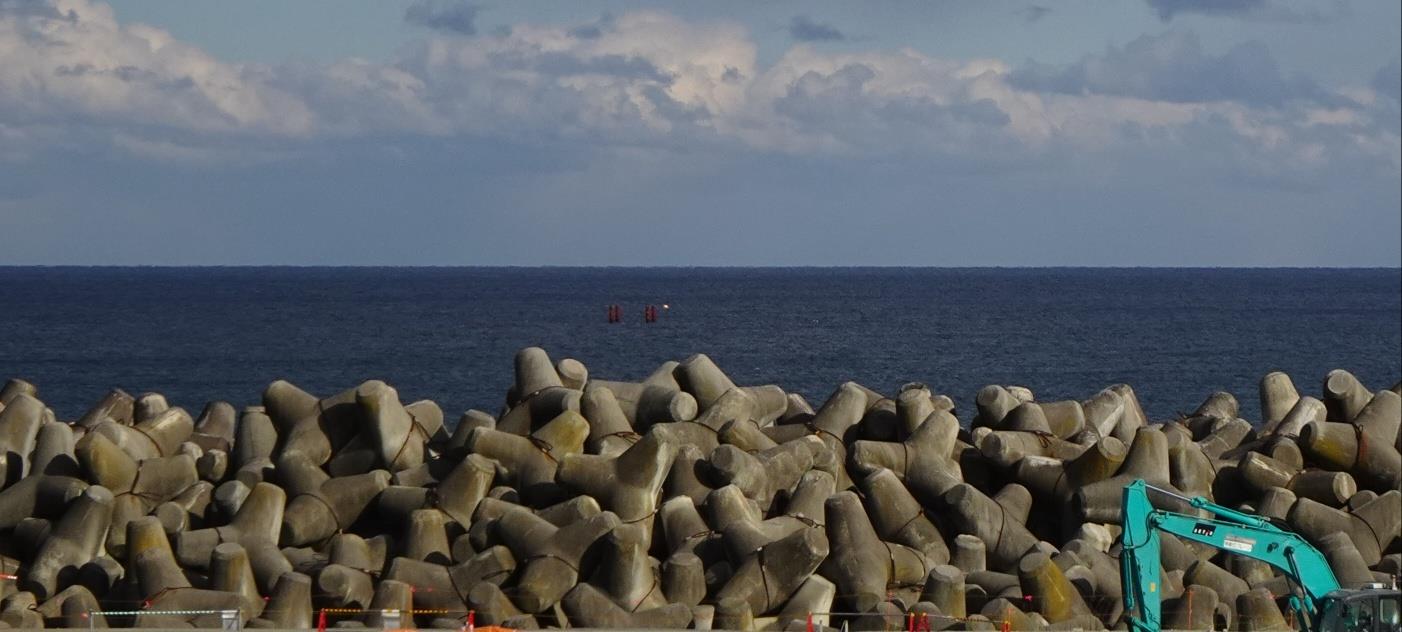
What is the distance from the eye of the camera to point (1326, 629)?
45.8ft

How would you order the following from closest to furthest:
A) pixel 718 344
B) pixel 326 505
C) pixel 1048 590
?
pixel 1048 590, pixel 326 505, pixel 718 344

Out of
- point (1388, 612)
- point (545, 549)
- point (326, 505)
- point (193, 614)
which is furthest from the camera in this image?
point (326, 505)

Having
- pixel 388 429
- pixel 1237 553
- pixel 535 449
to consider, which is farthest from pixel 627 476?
pixel 1237 553

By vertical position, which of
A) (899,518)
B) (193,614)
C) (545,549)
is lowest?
(193,614)

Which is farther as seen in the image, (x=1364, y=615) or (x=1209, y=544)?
(x=1209, y=544)

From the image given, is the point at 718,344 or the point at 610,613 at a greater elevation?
the point at 610,613

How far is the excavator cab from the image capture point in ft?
44.3

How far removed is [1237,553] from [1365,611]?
116 centimetres

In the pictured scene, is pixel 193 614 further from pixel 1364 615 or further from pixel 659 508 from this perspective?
pixel 1364 615

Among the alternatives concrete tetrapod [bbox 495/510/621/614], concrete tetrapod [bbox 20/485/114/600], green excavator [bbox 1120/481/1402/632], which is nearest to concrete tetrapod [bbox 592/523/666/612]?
concrete tetrapod [bbox 495/510/621/614]

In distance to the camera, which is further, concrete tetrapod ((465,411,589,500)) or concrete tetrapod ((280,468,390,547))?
concrete tetrapod ((465,411,589,500))

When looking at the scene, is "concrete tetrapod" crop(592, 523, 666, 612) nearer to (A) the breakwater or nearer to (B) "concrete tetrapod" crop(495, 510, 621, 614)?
(A) the breakwater

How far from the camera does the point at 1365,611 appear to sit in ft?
44.6

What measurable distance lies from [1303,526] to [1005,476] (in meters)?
3.13
